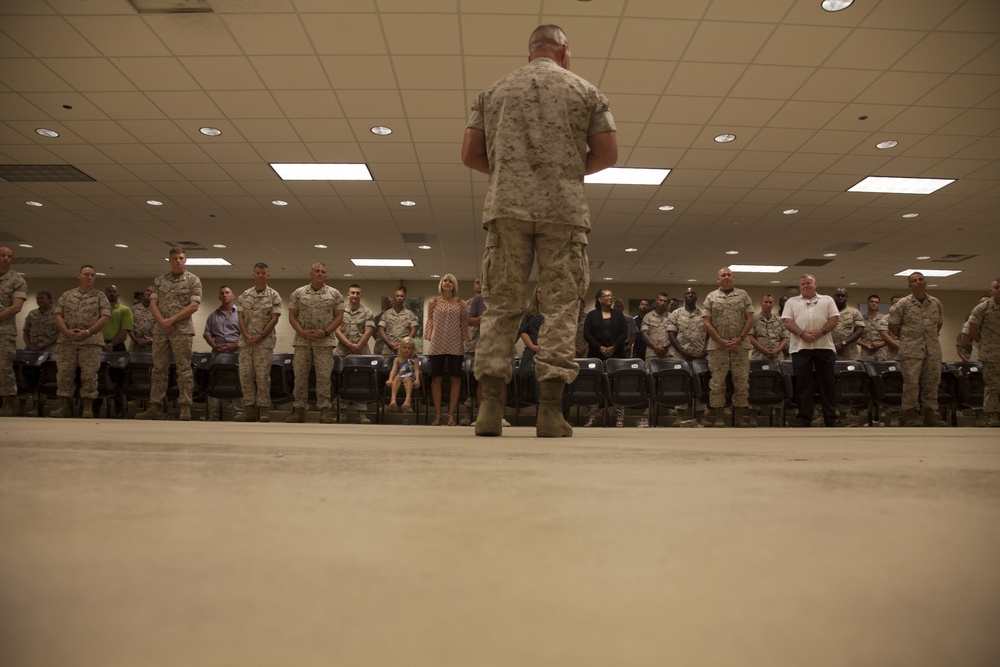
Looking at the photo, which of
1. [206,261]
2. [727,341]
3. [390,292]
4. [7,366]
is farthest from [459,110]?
[390,292]

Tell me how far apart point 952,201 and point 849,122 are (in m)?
3.86

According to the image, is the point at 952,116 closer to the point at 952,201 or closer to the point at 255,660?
the point at 952,201

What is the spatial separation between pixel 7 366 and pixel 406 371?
358 cm

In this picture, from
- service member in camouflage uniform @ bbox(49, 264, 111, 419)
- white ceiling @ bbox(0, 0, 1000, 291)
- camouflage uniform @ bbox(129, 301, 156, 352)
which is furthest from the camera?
camouflage uniform @ bbox(129, 301, 156, 352)

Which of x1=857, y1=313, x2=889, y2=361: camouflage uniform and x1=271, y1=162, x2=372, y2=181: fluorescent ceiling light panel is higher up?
x1=271, y1=162, x2=372, y2=181: fluorescent ceiling light panel

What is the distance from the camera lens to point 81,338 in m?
5.38

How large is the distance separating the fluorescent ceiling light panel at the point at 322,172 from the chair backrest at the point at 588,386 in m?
4.07

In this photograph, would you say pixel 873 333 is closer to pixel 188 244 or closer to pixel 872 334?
pixel 872 334

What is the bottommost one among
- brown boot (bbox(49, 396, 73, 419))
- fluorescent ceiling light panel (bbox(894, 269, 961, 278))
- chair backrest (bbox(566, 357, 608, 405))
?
brown boot (bbox(49, 396, 73, 419))

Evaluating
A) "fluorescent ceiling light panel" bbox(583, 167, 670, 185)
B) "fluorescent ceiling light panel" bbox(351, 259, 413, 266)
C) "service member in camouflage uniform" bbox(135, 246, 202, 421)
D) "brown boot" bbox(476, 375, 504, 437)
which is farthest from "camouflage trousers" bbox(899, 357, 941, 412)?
"fluorescent ceiling light panel" bbox(351, 259, 413, 266)

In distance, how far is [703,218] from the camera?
30.9 ft

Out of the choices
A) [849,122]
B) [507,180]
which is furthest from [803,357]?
[507,180]

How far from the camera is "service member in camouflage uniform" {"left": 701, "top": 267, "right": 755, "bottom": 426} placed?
17.8 feet

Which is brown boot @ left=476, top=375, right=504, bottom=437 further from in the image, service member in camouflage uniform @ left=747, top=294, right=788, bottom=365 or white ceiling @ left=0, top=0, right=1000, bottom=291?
service member in camouflage uniform @ left=747, top=294, right=788, bottom=365
